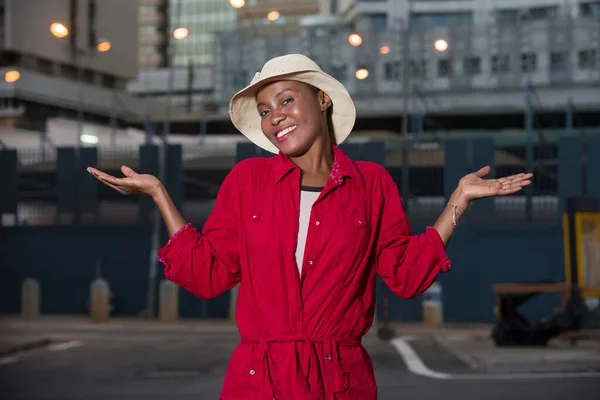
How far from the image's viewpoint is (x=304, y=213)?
4211 mm

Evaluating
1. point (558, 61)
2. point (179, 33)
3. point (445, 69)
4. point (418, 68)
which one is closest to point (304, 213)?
point (179, 33)

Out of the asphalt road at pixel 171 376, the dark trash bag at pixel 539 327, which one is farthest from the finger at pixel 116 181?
the dark trash bag at pixel 539 327

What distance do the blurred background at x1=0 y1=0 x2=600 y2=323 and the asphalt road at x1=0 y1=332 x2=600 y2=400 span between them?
4.19 m

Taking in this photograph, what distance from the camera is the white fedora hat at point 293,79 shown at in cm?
440

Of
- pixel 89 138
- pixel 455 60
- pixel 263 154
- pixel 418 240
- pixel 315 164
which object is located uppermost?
pixel 455 60

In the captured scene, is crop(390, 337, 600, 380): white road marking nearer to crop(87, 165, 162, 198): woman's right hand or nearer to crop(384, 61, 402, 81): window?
crop(87, 165, 162, 198): woman's right hand

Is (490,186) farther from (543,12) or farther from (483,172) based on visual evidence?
(543,12)

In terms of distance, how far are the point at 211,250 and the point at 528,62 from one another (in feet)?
277

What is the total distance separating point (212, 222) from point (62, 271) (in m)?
29.0

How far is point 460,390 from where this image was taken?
13656mm

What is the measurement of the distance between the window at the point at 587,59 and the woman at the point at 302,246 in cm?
8300

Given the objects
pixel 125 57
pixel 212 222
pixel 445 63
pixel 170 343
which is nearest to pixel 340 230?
pixel 212 222

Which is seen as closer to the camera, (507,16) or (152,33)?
(507,16)

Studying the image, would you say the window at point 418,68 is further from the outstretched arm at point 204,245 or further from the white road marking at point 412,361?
the outstretched arm at point 204,245
